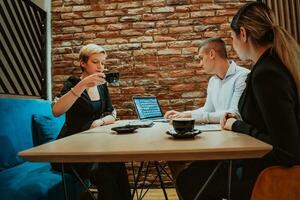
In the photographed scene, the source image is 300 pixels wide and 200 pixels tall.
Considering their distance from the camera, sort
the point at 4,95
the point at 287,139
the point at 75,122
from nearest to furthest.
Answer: the point at 287,139
the point at 75,122
the point at 4,95

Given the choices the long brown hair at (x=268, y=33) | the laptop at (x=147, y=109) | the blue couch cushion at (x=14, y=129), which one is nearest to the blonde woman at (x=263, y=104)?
the long brown hair at (x=268, y=33)

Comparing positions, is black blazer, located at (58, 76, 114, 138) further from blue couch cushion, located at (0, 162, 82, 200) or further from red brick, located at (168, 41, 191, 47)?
red brick, located at (168, 41, 191, 47)

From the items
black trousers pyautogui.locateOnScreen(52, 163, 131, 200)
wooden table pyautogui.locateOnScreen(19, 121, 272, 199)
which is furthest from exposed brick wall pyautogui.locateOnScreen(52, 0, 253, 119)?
wooden table pyautogui.locateOnScreen(19, 121, 272, 199)

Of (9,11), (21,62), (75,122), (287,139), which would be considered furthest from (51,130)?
(287,139)

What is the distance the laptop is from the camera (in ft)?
7.81

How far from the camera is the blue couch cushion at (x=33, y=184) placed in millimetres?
1567

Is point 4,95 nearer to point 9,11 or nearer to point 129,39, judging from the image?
point 9,11

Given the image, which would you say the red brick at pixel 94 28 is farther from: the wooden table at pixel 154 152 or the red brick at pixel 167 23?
the wooden table at pixel 154 152

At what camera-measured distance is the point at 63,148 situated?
1.11 metres

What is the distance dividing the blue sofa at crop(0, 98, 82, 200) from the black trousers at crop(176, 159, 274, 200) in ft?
2.39

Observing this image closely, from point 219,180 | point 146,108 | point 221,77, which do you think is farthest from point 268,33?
point 146,108

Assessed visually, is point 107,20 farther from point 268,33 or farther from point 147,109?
point 268,33

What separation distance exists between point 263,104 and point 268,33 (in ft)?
1.31

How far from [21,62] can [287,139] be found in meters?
2.63
